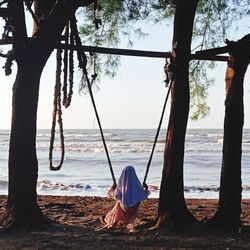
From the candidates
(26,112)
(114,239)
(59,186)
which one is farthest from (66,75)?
(59,186)

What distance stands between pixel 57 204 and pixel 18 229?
9.13ft

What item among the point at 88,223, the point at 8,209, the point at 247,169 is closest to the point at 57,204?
the point at 88,223

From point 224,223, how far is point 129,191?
1079 millimetres

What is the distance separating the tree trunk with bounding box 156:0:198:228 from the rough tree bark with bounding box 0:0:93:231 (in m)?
1.25

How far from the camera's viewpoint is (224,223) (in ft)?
17.8

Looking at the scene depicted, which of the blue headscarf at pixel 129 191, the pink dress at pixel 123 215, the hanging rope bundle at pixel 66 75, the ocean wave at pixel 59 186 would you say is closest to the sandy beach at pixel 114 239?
the pink dress at pixel 123 215

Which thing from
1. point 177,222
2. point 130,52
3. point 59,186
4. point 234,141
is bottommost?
point 59,186

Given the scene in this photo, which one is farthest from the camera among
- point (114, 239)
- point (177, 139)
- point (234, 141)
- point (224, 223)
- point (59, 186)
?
point (59, 186)

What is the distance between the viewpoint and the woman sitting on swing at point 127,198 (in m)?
5.50

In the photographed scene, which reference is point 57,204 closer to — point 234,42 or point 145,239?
point 145,239

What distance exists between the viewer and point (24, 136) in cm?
563

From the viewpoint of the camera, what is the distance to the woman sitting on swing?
5500mm

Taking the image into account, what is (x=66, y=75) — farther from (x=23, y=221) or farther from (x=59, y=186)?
(x=59, y=186)

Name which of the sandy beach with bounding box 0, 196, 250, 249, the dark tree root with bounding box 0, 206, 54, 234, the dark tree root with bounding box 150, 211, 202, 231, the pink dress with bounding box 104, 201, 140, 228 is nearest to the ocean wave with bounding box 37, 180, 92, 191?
the sandy beach with bounding box 0, 196, 250, 249
